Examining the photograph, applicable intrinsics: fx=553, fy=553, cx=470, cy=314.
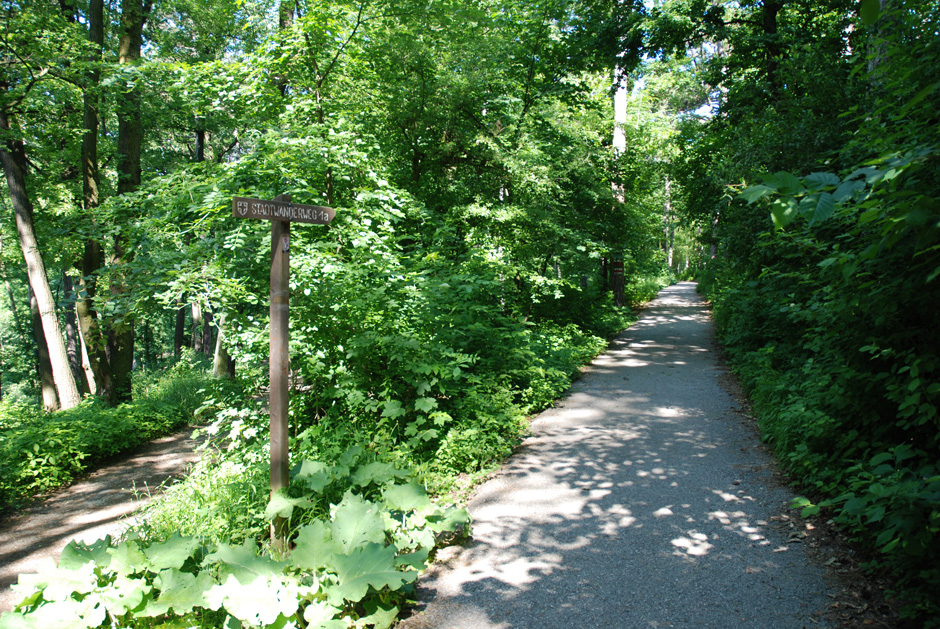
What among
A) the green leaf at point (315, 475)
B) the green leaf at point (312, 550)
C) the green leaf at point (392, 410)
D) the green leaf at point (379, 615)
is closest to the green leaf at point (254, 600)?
the green leaf at point (312, 550)

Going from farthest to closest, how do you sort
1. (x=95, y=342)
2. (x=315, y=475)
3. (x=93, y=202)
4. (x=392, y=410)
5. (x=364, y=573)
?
(x=93, y=202) → (x=95, y=342) → (x=392, y=410) → (x=315, y=475) → (x=364, y=573)

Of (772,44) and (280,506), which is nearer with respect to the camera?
(280,506)

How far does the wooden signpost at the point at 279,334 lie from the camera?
388cm

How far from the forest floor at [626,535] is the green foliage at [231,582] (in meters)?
0.53

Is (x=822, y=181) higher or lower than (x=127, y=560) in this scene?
higher

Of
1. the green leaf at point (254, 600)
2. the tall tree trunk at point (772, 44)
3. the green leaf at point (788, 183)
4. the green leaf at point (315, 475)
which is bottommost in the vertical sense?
the green leaf at point (254, 600)

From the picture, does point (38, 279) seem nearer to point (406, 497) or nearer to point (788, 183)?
point (406, 497)

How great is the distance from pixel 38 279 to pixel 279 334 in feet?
33.4

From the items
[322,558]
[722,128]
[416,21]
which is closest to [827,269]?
[322,558]

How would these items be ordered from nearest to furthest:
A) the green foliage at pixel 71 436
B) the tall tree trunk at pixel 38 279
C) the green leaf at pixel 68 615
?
1. the green leaf at pixel 68 615
2. the green foliage at pixel 71 436
3. the tall tree trunk at pixel 38 279

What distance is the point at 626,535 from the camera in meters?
4.36

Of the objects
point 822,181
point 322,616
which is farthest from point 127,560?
point 822,181

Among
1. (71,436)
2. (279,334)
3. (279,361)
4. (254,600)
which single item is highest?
(279,334)

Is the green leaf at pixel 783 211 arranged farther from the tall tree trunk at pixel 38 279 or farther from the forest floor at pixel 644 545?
the tall tree trunk at pixel 38 279
